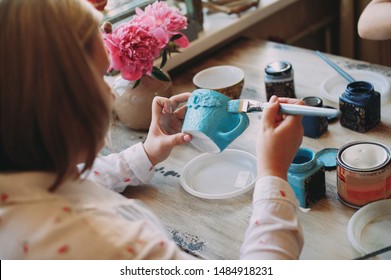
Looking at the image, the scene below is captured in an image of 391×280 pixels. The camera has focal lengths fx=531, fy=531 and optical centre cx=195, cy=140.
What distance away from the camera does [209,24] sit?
170 centimetres

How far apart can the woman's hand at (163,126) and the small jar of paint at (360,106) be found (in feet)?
1.13

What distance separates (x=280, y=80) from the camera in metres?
1.29

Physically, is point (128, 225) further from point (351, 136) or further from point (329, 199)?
→ point (351, 136)

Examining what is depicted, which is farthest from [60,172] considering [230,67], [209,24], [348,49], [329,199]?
[348,49]

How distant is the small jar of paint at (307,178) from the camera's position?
963 millimetres

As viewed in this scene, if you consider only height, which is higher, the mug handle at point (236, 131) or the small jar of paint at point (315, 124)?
the mug handle at point (236, 131)

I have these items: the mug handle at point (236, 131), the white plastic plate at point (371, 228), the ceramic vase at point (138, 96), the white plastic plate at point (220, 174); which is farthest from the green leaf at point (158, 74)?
the white plastic plate at point (371, 228)

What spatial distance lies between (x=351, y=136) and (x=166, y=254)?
1.96ft

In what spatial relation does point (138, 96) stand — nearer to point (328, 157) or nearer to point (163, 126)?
point (163, 126)

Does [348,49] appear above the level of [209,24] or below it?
below

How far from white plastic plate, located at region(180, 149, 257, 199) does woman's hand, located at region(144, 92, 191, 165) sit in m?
0.08

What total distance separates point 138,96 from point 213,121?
337mm

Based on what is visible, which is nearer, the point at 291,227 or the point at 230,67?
the point at 291,227

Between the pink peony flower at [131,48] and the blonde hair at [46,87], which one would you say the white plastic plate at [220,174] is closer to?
the pink peony flower at [131,48]
